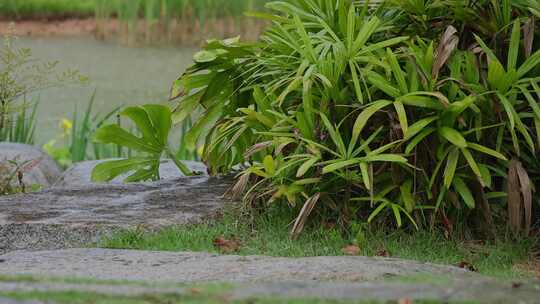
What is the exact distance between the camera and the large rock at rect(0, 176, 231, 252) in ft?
17.4

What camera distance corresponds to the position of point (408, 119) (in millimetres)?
5414

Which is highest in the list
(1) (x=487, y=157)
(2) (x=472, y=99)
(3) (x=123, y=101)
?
(2) (x=472, y=99)

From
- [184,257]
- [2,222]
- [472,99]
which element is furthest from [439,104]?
[2,222]

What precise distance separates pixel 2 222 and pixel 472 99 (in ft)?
8.30

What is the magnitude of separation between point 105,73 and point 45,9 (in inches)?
171

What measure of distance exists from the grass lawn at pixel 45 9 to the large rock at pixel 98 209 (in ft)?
40.3

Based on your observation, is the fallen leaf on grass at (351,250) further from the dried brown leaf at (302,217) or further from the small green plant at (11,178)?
the small green plant at (11,178)

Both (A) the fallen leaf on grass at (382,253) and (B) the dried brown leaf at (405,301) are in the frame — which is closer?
(B) the dried brown leaf at (405,301)

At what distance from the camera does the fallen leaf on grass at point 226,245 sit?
196 inches

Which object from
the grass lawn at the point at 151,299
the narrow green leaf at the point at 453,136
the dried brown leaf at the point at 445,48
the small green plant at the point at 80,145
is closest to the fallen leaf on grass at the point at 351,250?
the narrow green leaf at the point at 453,136

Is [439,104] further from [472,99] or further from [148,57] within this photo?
[148,57]

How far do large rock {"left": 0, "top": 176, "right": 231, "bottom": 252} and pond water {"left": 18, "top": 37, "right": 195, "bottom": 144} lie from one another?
5.45 m

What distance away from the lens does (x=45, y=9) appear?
59.5 ft

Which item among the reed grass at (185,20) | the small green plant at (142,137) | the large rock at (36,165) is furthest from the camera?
the reed grass at (185,20)
